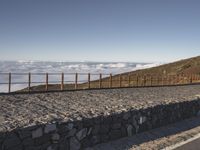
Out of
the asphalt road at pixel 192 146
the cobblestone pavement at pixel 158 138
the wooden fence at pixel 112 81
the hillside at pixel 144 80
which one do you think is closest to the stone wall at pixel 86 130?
the cobblestone pavement at pixel 158 138

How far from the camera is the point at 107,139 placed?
1097 cm

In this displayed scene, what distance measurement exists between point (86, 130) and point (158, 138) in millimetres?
3020

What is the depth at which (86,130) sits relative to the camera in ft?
33.4

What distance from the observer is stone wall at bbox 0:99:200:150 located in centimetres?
838

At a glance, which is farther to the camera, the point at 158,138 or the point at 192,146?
the point at 158,138

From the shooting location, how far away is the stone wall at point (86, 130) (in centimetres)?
838

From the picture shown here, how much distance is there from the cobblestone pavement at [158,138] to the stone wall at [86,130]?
0.93 feet

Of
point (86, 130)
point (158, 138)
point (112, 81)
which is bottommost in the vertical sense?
point (158, 138)

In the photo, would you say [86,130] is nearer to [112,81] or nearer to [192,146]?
[192,146]

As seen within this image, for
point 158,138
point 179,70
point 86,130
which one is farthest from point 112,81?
point 179,70

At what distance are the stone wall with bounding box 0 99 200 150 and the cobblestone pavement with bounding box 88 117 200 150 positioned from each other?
0.93 ft

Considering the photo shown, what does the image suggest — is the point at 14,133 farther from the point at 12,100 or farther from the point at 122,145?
the point at 12,100

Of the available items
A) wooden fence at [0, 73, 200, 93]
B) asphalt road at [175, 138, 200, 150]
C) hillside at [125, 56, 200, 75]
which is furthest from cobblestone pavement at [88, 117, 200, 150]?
hillside at [125, 56, 200, 75]

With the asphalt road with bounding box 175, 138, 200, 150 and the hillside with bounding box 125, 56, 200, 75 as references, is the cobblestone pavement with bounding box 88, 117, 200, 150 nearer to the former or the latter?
the asphalt road with bounding box 175, 138, 200, 150
